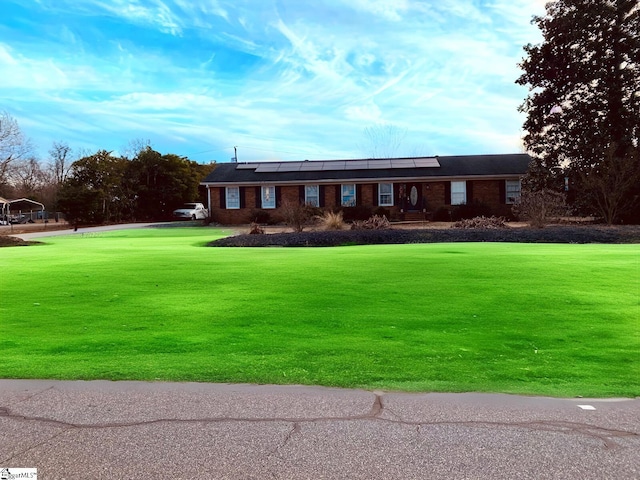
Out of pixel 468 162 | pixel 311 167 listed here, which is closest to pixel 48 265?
pixel 311 167

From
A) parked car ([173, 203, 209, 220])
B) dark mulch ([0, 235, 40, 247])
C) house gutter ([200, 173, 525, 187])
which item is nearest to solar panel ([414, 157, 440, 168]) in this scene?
house gutter ([200, 173, 525, 187])

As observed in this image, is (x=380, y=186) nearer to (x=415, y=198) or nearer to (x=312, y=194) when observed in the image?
Result: (x=415, y=198)

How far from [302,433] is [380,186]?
3291 centimetres

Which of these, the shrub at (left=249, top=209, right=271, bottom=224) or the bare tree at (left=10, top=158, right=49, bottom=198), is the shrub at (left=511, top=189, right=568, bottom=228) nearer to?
the shrub at (left=249, top=209, right=271, bottom=224)

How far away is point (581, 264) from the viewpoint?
11.1 m

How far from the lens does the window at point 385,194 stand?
35.8 m

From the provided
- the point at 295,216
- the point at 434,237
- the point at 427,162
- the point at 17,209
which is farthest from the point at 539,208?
the point at 17,209

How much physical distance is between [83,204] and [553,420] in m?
41.7

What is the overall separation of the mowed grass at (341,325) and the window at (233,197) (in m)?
26.2

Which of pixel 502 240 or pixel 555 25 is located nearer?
pixel 502 240

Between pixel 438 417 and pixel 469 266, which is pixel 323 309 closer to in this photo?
pixel 438 417

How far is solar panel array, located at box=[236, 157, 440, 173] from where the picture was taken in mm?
37938

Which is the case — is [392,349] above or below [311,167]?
below

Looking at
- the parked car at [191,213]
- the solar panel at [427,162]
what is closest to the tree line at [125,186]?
the parked car at [191,213]
